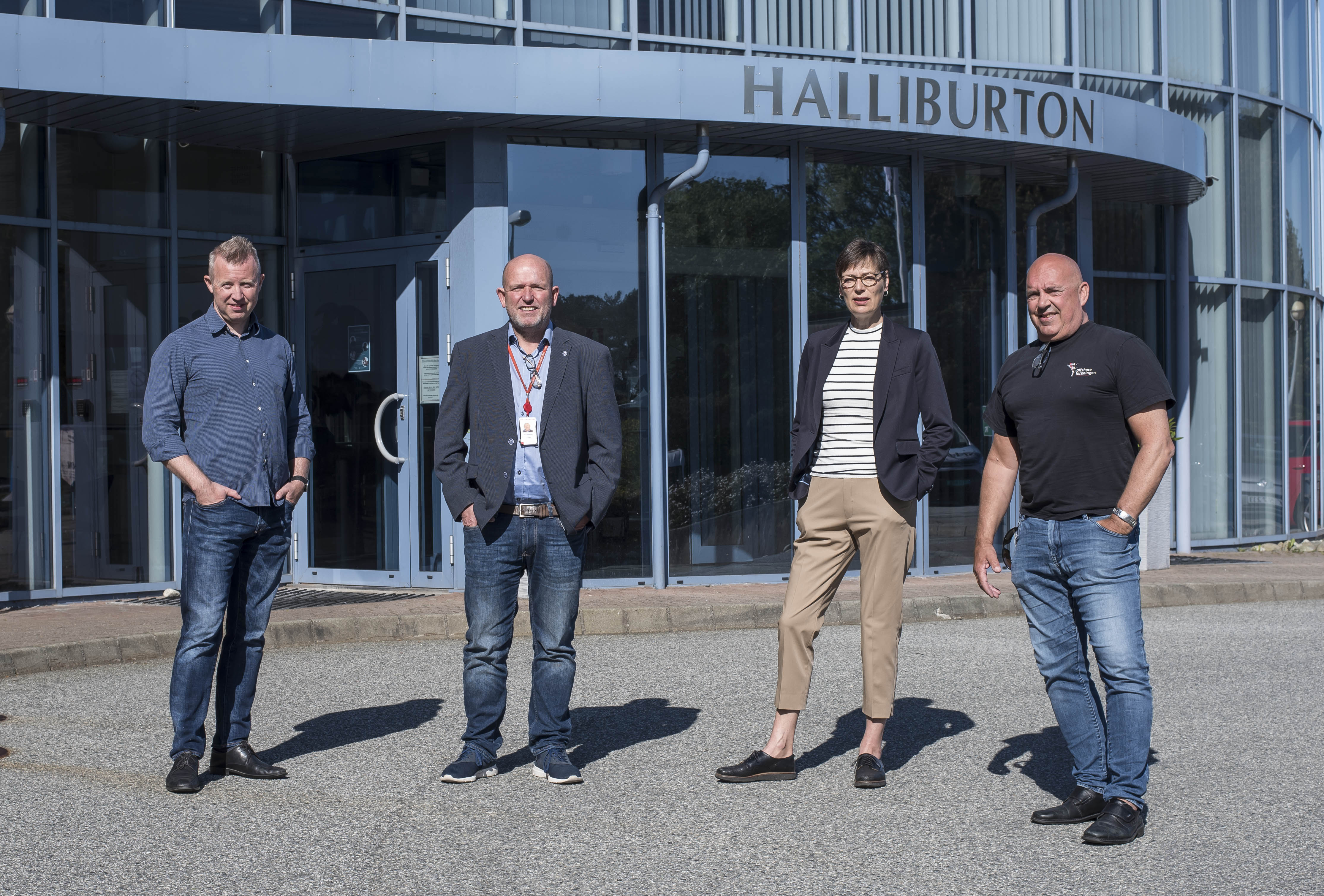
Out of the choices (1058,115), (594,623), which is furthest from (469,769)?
(1058,115)

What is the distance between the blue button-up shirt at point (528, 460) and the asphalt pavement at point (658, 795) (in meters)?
1.05

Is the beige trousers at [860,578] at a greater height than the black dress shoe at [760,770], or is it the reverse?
the beige trousers at [860,578]

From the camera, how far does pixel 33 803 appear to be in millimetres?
4680

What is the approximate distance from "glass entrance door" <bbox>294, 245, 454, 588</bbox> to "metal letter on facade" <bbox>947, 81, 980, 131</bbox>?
406cm

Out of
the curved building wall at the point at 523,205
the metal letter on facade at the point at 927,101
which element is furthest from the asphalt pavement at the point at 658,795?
the metal letter on facade at the point at 927,101

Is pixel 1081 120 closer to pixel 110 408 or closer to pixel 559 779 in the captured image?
pixel 110 408

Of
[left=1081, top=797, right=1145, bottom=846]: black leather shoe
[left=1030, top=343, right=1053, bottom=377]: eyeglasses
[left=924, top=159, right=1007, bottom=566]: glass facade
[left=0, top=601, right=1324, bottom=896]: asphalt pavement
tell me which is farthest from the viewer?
[left=924, top=159, right=1007, bottom=566]: glass facade

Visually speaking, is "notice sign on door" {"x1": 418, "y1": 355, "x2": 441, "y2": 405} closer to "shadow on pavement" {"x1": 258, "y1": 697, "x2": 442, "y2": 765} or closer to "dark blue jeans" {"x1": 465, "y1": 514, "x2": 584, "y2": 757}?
"shadow on pavement" {"x1": 258, "y1": 697, "x2": 442, "y2": 765}

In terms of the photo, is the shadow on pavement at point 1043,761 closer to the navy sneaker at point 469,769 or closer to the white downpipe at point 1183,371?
the navy sneaker at point 469,769

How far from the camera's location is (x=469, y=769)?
4.96m

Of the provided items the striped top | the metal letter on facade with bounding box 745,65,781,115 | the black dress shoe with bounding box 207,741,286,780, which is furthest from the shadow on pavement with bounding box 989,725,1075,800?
the metal letter on facade with bounding box 745,65,781,115

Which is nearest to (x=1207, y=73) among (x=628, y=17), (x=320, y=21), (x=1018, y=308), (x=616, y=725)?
(x=1018, y=308)

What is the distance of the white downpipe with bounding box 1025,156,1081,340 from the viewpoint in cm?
1168

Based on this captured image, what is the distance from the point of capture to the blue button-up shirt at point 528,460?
4.95 metres
